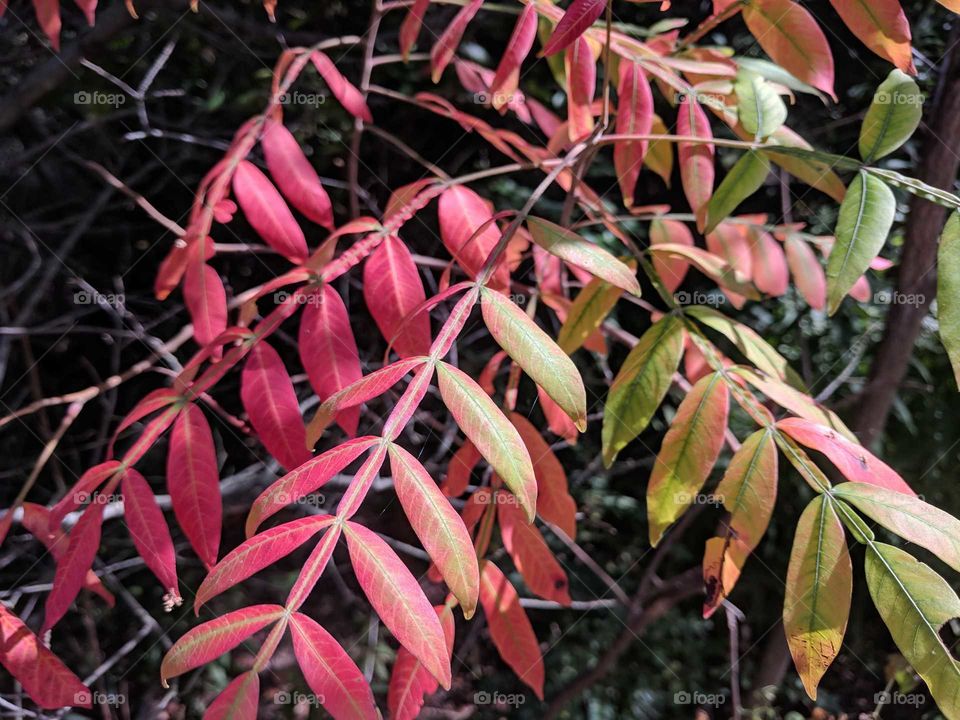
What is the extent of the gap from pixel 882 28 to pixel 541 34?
62 centimetres

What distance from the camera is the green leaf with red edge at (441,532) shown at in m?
0.55

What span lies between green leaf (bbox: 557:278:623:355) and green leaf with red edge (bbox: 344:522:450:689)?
0.45m

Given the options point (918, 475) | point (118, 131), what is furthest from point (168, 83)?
point (918, 475)

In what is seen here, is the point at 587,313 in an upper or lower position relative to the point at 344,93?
lower

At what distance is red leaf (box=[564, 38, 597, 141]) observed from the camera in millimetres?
1012

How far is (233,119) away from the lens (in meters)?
2.05

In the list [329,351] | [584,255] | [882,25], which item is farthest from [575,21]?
[329,351]

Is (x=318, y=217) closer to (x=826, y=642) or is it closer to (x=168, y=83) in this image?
(x=826, y=642)

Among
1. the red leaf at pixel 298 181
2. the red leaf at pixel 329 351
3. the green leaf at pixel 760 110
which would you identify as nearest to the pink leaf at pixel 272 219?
the red leaf at pixel 298 181

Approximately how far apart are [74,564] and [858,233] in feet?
2.97

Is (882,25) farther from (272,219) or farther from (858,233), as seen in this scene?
(272,219)
